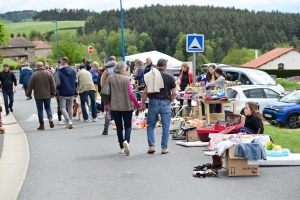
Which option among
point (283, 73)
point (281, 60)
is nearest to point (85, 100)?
point (283, 73)

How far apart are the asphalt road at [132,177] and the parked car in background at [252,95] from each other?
8.97 metres

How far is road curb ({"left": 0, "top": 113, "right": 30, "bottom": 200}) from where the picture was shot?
868 cm

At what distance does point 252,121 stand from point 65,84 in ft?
23.5

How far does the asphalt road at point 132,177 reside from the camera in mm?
Result: 8148

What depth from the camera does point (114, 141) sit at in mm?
14000

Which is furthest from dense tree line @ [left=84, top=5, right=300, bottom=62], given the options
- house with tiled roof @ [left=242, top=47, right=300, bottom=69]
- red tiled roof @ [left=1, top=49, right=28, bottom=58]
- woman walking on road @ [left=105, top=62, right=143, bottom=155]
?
woman walking on road @ [left=105, top=62, right=143, bottom=155]

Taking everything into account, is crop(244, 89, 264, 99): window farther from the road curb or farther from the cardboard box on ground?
the cardboard box on ground

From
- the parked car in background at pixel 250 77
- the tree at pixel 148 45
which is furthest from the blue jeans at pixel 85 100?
the tree at pixel 148 45

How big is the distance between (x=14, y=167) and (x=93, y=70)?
467 inches

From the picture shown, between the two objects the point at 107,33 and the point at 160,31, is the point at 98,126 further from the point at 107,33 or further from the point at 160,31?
the point at 107,33

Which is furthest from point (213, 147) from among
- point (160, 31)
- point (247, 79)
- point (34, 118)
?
point (160, 31)

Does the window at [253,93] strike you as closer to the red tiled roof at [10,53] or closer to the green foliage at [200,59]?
the green foliage at [200,59]

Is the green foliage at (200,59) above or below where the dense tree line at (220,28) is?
below

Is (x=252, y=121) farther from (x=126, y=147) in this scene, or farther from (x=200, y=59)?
(x=200, y=59)
